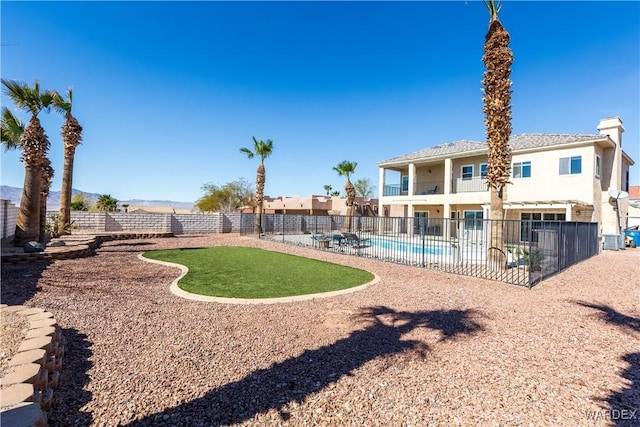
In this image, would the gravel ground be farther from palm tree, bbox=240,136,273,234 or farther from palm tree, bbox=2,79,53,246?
palm tree, bbox=240,136,273,234

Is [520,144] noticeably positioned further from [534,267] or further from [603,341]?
[603,341]

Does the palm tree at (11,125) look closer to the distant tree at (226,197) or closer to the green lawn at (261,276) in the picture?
the green lawn at (261,276)

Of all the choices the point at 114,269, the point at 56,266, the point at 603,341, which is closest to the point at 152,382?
the point at 603,341

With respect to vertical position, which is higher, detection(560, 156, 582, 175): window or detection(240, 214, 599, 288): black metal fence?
detection(560, 156, 582, 175): window

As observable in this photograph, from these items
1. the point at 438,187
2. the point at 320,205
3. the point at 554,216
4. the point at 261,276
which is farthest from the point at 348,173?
the point at 261,276

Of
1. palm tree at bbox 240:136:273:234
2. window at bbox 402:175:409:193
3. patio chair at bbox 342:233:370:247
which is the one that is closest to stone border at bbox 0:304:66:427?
patio chair at bbox 342:233:370:247

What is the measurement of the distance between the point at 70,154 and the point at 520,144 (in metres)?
30.4

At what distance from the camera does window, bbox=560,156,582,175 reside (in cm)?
2075

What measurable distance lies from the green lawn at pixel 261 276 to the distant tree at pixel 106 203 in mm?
32938

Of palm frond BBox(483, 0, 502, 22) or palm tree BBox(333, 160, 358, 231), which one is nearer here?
palm frond BBox(483, 0, 502, 22)

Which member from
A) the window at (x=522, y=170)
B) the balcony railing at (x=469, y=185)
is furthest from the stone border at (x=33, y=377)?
the balcony railing at (x=469, y=185)

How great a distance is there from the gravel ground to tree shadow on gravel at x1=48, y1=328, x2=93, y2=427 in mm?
18

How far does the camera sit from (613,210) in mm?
21594

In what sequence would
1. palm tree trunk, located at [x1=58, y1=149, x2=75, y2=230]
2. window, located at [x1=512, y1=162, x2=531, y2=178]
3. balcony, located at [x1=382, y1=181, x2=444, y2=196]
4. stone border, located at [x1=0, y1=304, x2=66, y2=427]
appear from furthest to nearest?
balcony, located at [x1=382, y1=181, x2=444, y2=196] → window, located at [x1=512, y1=162, x2=531, y2=178] → palm tree trunk, located at [x1=58, y1=149, x2=75, y2=230] → stone border, located at [x1=0, y1=304, x2=66, y2=427]
